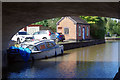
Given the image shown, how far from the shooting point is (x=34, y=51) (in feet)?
51.4


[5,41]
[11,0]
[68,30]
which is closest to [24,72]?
[5,41]

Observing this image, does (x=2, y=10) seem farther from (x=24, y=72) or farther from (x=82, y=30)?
(x=82, y=30)

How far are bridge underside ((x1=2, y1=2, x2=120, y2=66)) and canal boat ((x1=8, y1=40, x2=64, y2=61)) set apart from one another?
1.97m

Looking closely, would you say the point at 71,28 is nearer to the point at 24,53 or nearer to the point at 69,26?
the point at 69,26

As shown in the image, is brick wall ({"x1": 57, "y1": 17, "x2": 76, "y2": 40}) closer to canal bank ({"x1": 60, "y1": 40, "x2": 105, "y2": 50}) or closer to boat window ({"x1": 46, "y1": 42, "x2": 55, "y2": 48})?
canal bank ({"x1": 60, "y1": 40, "x2": 105, "y2": 50})

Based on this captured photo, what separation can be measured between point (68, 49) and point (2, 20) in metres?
14.4

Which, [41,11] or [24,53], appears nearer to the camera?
[41,11]

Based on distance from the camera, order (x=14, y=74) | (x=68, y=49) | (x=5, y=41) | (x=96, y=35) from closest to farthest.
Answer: (x=14, y=74), (x=5, y=41), (x=68, y=49), (x=96, y=35)

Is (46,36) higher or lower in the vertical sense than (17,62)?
higher

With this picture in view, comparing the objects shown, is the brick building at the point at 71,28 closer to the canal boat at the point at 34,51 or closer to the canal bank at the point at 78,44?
the canal bank at the point at 78,44

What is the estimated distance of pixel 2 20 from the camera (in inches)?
397

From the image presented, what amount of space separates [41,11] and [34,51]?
686 cm

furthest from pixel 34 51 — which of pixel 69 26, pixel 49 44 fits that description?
pixel 69 26

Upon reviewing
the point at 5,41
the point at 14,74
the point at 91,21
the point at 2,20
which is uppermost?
the point at 91,21
